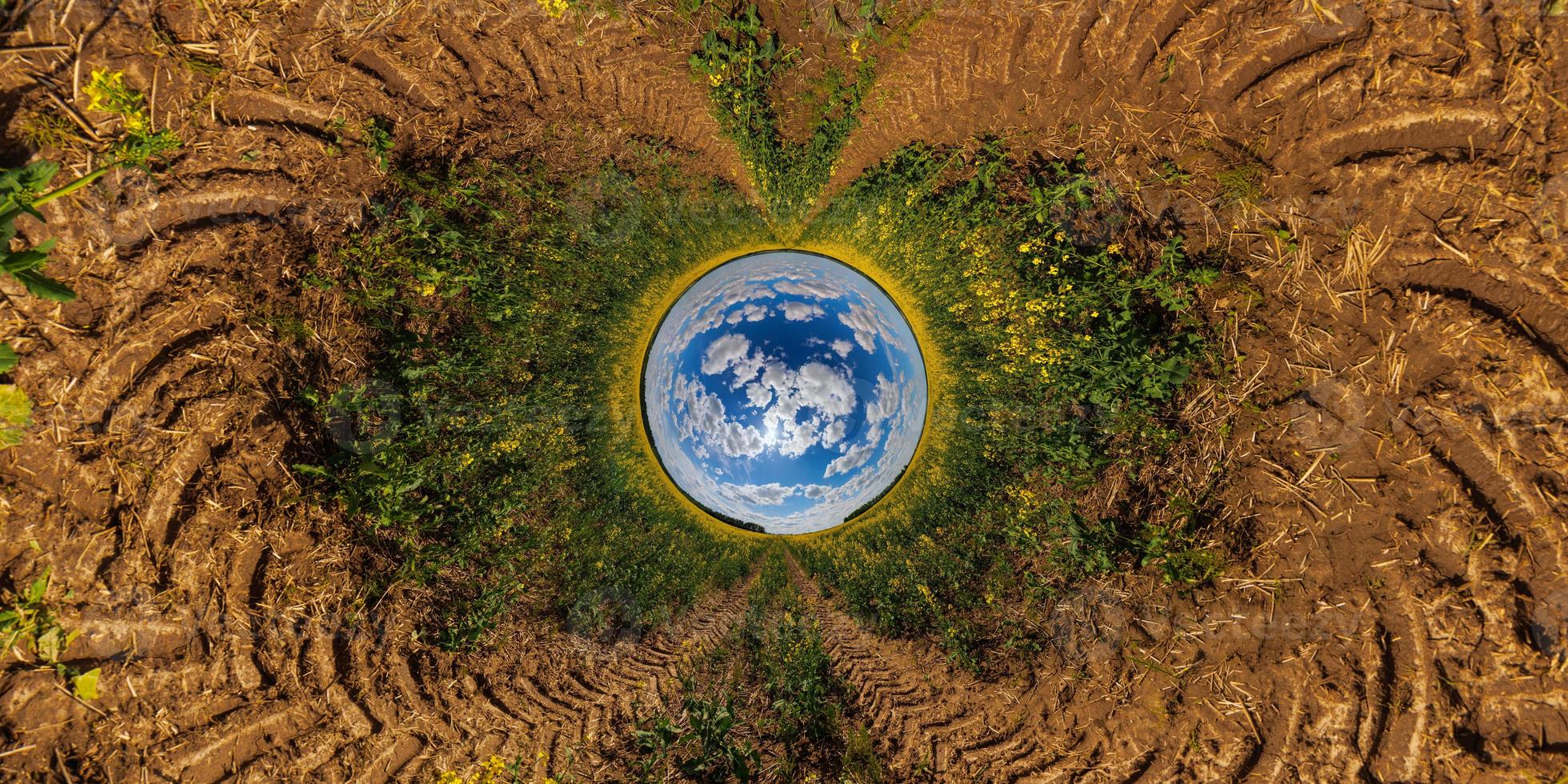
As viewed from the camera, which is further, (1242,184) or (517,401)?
(517,401)

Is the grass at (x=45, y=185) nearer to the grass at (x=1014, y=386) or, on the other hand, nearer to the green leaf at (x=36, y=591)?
the green leaf at (x=36, y=591)

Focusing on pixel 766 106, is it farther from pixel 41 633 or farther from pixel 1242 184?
pixel 41 633

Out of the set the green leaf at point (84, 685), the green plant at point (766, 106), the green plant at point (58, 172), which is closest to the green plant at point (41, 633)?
the green leaf at point (84, 685)

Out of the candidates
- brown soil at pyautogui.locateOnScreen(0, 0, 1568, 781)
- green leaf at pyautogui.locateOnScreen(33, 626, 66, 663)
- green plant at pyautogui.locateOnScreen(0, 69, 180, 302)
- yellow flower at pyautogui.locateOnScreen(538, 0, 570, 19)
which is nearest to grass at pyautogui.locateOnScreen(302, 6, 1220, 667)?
brown soil at pyautogui.locateOnScreen(0, 0, 1568, 781)

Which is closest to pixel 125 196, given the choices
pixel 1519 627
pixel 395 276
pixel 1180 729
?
pixel 395 276

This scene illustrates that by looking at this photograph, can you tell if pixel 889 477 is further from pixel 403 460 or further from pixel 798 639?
pixel 403 460

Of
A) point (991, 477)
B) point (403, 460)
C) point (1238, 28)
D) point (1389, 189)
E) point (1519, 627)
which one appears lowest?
point (1519, 627)

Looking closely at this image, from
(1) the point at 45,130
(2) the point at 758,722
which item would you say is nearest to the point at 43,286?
(1) the point at 45,130
